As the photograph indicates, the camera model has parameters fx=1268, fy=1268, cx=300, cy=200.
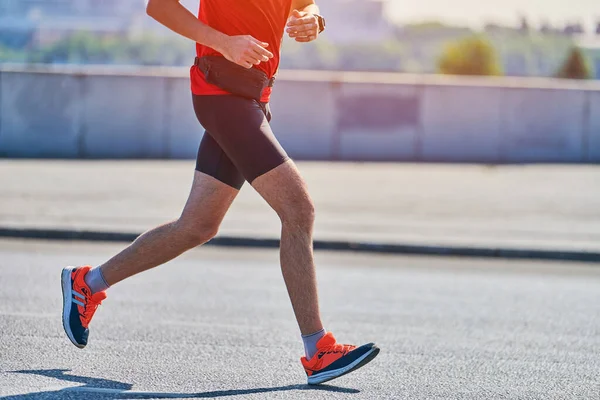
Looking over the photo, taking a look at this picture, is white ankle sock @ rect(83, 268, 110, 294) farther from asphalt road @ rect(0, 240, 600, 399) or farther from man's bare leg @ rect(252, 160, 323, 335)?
man's bare leg @ rect(252, 160, 323, 335)

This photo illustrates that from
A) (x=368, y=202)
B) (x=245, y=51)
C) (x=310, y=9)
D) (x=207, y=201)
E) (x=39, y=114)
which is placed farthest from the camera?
(x=39, y=114)

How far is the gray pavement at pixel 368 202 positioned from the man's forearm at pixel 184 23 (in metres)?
6.19

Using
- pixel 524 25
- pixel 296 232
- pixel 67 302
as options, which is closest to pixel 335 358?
pixel 296 232

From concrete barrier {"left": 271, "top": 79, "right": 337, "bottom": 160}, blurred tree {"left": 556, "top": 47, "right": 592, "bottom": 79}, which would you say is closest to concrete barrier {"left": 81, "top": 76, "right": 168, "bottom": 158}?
concrete barrier {"left": 271, "top": 79, "right": 337, "bottom": 160}

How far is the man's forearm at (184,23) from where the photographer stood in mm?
4832

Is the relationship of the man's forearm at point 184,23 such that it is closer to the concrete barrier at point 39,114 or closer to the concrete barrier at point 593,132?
the concrete barrier at point 39,114

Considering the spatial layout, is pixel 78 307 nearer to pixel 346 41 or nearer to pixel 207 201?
pixel 207 201

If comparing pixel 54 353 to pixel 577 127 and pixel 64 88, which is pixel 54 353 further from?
pixel 577 127

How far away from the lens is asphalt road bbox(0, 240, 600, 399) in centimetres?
503

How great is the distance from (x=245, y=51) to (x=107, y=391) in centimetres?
138

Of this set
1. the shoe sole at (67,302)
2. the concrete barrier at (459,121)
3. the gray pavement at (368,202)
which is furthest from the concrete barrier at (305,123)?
the shoe sole at (67,302)

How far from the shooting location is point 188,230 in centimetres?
514

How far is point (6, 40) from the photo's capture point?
10919cm

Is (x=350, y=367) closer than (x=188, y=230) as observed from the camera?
Yes
